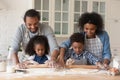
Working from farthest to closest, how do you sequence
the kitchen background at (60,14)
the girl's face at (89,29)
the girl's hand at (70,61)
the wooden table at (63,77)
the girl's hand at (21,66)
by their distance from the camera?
the kitchen background at (60,14), the girl's face at (89,29), the girl's hand at (70,61), the girl's hand at (21,66), the wooden table at (63,77)

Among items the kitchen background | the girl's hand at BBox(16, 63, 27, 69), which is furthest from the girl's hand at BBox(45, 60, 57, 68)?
the kitchen background

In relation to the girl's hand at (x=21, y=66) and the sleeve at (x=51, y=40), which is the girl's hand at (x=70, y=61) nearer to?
the sleeve at (x=51, y=40)

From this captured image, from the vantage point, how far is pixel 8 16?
161 inches

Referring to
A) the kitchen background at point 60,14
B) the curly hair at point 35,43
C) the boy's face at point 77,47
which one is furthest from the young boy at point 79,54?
the kitchen background at point 60,14

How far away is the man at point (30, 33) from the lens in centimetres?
223

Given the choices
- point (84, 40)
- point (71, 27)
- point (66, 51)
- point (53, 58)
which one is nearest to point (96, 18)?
point (84, 40)

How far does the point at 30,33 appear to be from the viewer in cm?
239

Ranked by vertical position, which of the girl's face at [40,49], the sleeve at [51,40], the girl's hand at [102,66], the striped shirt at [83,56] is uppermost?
the sleeve at [51,40]

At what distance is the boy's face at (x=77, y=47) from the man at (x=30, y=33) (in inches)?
5.9

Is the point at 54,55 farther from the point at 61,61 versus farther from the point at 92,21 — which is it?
the point at 92,21

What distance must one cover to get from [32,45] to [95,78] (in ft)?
2.57

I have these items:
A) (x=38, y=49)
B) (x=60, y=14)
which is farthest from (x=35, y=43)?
(x=60, y=14)

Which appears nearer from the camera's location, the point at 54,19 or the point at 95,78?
the point at 95,78

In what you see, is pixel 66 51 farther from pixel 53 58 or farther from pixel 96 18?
pixel 96 18
